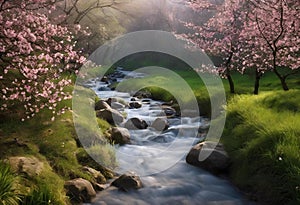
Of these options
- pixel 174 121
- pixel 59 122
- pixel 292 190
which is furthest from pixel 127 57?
pixel 292 190

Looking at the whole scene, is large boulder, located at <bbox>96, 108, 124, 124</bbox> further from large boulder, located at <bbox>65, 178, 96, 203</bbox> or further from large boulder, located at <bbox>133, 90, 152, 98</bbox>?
large boulder, located at <bbox>133, 90, 152, 98</bbox>

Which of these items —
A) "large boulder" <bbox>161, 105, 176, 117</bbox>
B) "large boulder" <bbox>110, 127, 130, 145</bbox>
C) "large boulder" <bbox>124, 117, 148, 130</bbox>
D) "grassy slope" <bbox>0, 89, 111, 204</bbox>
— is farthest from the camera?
"large boulder" <bbox>161, 105, 176, 117</bbox>

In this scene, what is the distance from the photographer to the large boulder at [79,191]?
9.39 m

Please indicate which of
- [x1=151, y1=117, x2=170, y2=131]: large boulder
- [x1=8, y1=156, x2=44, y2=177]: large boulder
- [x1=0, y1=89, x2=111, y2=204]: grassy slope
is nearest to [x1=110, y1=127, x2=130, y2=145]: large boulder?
[x1=0, y1=89, x2=111, y2=204]: grassy slope

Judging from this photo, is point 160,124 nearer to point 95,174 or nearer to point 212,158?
point 212,158

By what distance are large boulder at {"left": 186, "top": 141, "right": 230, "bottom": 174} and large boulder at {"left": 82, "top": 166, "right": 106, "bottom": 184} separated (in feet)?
11.5

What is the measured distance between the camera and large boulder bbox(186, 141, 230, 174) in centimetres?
1190

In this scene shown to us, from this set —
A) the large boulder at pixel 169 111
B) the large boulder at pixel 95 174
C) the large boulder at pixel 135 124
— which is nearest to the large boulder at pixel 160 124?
the large boulder at pixel 135 124

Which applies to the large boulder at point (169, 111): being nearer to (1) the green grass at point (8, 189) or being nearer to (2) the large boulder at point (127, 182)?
(2) the large boulder at point (127, 182)

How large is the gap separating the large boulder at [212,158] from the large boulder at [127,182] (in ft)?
8.75

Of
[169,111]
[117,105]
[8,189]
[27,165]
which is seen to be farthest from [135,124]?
[8,189]

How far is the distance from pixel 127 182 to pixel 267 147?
4.45m

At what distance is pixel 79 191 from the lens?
9.50 m

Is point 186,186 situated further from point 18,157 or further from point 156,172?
point 18,157
